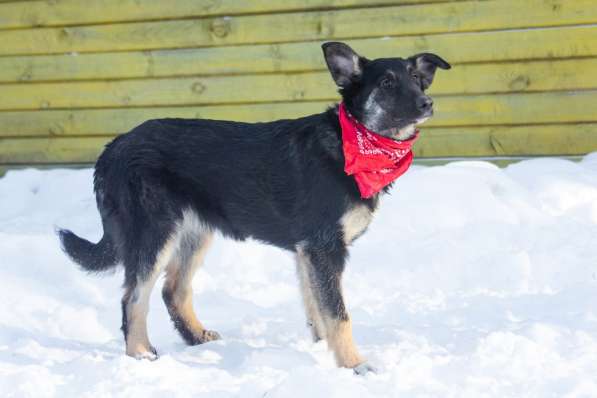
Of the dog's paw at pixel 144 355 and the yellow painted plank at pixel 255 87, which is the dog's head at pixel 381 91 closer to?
the dog's paw at pixel 144 355

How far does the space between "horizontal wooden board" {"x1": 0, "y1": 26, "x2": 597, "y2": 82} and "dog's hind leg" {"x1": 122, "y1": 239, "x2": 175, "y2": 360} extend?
3797 mm

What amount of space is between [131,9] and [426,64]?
447cm

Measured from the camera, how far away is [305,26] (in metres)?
7.66

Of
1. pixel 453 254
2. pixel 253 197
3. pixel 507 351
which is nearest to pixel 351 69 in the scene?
pixel 253 197

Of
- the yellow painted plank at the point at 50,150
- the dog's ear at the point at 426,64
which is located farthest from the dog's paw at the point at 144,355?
the yellow painted plank at the point at 50,150

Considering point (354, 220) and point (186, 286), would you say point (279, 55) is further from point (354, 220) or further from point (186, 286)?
point (354, 220)

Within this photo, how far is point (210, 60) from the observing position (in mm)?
7965

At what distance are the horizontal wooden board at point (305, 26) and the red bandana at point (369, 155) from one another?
11.1 feet

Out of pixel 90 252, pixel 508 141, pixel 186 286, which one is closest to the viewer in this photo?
pixel 90 252

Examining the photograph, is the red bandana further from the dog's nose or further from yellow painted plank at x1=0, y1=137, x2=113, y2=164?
yellow painted plank at x1=0, y1=137, x2=113, y2=164

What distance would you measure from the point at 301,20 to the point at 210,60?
1015mm

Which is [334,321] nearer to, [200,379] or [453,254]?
[200,379]

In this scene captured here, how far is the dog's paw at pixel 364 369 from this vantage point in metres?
3.87

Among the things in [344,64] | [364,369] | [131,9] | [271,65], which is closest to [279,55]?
[271,65]
